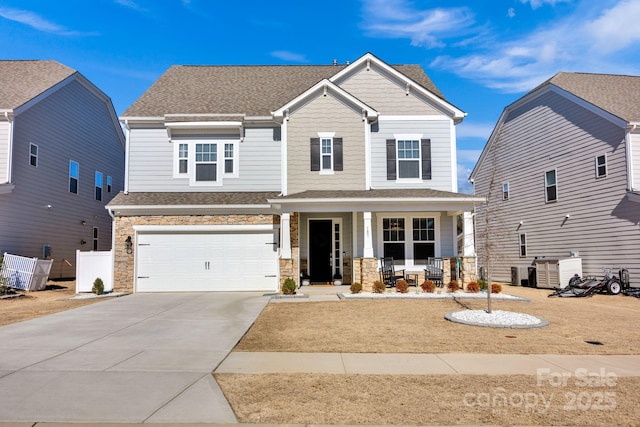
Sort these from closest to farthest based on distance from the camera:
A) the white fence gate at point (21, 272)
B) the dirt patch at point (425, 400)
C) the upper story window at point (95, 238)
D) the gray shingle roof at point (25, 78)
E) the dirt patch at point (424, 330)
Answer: the dirt patch at point (425, 400) → the dirt patch at point (424, 330) → the white fence gate at point (21, 272) → the gray shingle roof at point (25, 78) → the upper story window at point (95, 238)

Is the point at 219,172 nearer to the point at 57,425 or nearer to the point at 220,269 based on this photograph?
the point at 220,269

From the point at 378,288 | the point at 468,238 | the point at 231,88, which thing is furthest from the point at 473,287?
the point at 231,88

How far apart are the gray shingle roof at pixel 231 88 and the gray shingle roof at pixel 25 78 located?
4726mm

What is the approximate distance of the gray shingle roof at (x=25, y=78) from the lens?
17.9 m

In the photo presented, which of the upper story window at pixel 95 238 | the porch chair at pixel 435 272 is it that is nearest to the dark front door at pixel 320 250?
the porch chair at pixel 435 272

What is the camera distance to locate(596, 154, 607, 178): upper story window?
16328mm

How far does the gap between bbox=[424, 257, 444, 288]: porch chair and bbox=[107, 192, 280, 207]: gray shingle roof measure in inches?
239

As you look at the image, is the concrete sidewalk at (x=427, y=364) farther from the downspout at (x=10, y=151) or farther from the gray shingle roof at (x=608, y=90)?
the downspout at (x=10, y=151)

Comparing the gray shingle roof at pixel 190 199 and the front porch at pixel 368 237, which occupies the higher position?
the gray shingle roof at pixel 190 199

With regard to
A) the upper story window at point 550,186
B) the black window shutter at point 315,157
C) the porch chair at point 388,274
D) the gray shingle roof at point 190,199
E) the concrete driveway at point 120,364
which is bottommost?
the concrete driveway at point 120,364

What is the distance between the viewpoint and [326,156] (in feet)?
53.4

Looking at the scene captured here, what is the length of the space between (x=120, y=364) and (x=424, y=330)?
5575mm

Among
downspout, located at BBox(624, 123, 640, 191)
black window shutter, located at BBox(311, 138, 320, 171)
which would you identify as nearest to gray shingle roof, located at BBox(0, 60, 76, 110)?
black window shutter, located at BBox(311, 138, 320, 171)

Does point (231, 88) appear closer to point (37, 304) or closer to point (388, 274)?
point (388, 274)
